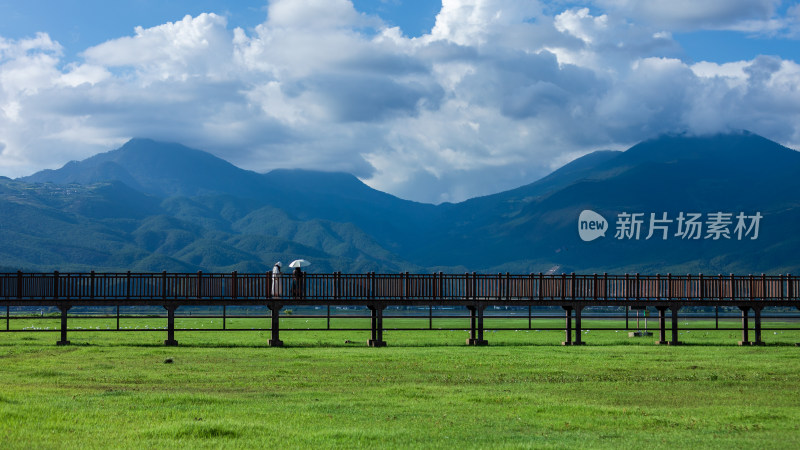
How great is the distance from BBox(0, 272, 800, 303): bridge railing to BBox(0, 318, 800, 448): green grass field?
4937 millimetres

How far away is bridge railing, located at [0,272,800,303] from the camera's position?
4234 cm

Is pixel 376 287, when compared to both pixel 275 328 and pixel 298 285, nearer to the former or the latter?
pixel 298 285

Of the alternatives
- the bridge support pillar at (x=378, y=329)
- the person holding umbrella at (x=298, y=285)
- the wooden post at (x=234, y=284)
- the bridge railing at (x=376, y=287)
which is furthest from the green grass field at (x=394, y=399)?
the person holding umbrella at (x=298, y=285)

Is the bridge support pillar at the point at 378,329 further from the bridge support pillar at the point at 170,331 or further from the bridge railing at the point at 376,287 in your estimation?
the bridge support pillar at the point at 170,331

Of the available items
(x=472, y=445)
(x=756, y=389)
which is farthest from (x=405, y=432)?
(x=756, y=389)

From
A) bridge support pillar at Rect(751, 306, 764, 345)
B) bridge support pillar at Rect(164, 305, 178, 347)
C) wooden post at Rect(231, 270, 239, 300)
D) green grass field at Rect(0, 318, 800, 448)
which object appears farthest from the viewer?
bridge support pillar at Rect(751, 306, 764, 345)

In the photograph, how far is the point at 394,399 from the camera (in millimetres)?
22281

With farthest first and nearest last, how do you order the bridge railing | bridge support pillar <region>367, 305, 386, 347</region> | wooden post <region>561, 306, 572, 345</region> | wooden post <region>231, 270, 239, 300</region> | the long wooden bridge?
1. wooden post <region>561, 306, 572, 345</region>
2. bridge support pillar <region>367, 305, 386, 347</region>
3. the bridge railing
4. the long wooden bridge
5. wooden post <region>231, 270, 239, 300</region>

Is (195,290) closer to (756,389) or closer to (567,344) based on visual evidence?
(567,344)

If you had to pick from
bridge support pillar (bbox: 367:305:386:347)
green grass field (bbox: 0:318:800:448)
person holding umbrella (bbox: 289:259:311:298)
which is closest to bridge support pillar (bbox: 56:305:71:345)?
green grass field (bbox: 0:318:800:448)

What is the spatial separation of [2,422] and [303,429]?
587 cm

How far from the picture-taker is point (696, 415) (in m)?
20.2

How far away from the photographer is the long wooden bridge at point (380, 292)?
42125 mm

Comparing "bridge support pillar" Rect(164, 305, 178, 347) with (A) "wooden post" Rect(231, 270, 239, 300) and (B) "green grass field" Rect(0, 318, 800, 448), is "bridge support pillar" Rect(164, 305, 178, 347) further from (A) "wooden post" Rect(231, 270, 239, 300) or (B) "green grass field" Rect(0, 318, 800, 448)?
(B) "green grass field" Rect(0, 318, 800, 448)
